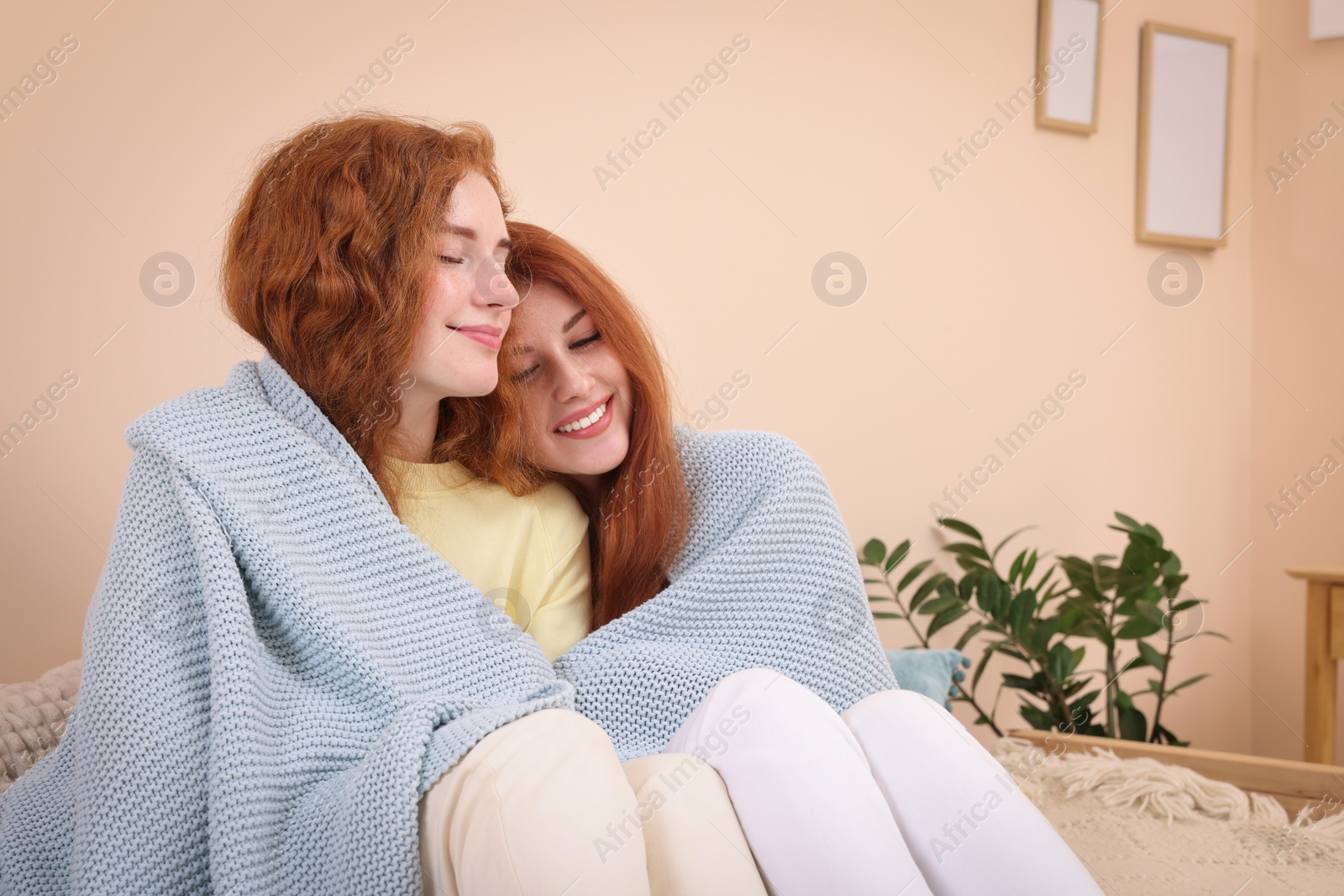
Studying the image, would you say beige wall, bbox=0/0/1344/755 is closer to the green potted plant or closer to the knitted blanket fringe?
the green potted plant

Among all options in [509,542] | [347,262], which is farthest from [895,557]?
[347,262]

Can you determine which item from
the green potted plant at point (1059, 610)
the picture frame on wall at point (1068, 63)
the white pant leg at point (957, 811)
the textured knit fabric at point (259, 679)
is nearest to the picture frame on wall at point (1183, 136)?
the picture frame on wall at point (1068, 63)

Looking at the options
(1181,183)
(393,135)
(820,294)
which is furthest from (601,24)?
(1181,183)

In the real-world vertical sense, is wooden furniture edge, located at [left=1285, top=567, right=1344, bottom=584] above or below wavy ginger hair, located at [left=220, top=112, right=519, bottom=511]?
below

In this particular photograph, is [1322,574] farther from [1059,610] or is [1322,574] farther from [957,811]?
[957,811]

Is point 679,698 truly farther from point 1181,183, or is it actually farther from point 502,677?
point 1181,183

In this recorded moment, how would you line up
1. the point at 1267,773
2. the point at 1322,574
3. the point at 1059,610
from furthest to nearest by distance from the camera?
the point at 1059,610
the point at 1322,574
the point at 1267,773

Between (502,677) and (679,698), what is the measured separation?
0.21 meters

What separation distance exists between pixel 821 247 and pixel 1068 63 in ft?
2.72

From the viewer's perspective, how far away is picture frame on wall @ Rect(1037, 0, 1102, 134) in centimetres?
254

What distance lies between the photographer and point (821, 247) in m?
2.32

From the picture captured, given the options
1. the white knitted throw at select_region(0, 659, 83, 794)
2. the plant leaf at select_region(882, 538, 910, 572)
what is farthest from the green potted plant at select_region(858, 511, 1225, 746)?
the white knitted throw at select_region(0, 659, 83, 794)

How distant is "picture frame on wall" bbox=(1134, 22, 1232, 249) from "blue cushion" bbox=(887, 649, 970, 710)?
1.46 meters

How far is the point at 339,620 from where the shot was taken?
104 centimetres
